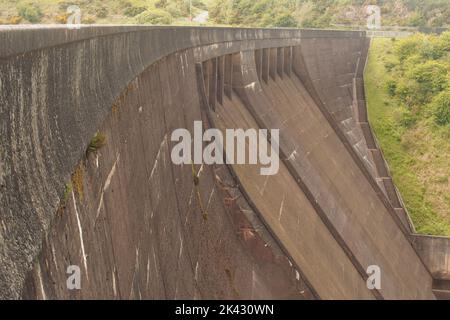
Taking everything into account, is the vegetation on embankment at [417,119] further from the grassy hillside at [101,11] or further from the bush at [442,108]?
the grassy hillside at [101,11]

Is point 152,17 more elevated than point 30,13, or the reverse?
point 30,13

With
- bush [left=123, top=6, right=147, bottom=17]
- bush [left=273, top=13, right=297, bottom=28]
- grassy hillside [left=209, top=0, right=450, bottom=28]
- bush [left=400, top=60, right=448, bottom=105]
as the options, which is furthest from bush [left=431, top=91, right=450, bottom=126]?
grassy hillside [left=209, top=0, right=450, bottom=28]

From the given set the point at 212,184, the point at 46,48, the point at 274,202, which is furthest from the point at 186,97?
the point at 46,48

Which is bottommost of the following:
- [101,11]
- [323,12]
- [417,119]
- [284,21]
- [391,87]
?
[417,119]

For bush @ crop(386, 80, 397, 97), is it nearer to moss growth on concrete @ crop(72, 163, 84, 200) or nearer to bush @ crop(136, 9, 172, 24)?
bush @ crop(136, 9, 172, 24)

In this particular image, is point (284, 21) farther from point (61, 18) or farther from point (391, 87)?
point (61, 18)

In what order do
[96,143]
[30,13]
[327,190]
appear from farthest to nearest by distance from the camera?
[30,13], [327,190], [96,143]

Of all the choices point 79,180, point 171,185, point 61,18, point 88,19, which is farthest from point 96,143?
point 88,19

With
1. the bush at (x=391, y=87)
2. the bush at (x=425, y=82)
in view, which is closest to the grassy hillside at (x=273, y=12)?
the bush at (x=391, y=87)
